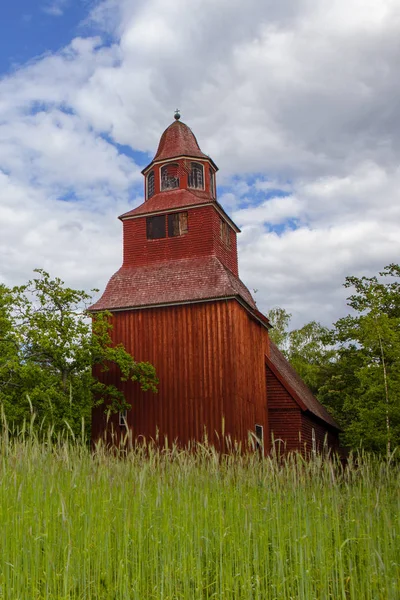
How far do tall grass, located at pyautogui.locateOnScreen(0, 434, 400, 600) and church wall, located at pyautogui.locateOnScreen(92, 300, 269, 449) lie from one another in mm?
16073

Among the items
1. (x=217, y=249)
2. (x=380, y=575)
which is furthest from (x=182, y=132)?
(x=380, y=575)

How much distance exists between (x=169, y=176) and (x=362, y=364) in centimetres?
1427

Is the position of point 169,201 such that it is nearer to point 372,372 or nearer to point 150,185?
point 150,185

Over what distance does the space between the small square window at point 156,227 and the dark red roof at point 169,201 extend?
1.13ft

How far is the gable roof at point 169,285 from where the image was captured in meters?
23.2

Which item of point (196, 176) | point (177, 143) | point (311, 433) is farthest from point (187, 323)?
point (177, 143)

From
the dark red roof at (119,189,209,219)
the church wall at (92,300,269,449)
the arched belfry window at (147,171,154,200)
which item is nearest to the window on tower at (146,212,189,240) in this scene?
the dark red roof at (119,189,209,219)

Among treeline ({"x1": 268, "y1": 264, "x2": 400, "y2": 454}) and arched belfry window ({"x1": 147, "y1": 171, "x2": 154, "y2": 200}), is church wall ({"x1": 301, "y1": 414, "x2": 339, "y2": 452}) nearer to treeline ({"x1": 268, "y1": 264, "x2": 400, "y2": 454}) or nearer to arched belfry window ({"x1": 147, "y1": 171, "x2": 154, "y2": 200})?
treeline ({"x1": 268, "y1": 264, "x2": 400, "y2": 454})

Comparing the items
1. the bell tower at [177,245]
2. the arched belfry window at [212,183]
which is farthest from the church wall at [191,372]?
the arched belfry window at [212,183]

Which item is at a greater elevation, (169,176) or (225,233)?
(169,176)

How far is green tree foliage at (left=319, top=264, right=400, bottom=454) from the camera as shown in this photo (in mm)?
25373

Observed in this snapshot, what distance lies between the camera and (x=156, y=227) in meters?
26.3

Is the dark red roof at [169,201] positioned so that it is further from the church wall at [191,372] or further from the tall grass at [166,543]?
the tall grass at [166,543]

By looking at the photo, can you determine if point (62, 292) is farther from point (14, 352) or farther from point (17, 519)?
point (17, 519)
